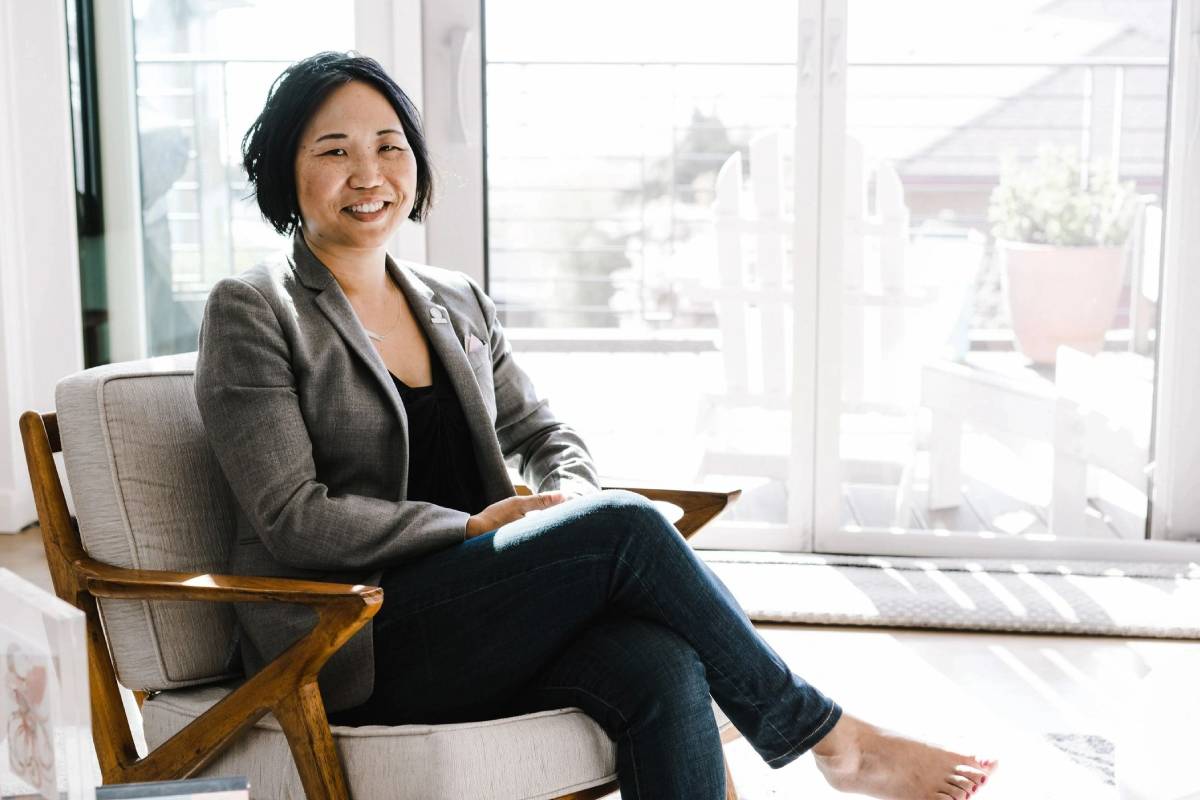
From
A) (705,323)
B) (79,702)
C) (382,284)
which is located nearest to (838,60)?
(705,323)

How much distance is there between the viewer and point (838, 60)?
3.52m

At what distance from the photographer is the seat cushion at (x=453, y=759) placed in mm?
1656

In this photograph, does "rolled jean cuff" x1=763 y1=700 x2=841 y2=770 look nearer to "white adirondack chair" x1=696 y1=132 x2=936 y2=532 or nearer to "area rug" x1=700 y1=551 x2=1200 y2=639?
"area rug" x1=700 y1=551 x2=1200 y2=639

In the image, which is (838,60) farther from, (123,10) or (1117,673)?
(123,10)

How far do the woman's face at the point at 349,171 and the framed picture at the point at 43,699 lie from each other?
0.93 m

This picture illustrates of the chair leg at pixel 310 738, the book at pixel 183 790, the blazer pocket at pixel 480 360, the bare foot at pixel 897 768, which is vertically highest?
the blazer pocket at pixel 480 360

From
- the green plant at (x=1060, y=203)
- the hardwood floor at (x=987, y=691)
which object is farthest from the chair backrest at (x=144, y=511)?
the green plant at (x=1060, y=203)

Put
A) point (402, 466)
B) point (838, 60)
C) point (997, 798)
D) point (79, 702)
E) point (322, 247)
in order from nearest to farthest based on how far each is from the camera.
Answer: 1. point (79, 702)
2. point (402, 466)
3. point (322, 247)
4. point (997, 798)
5. point (838, 60)

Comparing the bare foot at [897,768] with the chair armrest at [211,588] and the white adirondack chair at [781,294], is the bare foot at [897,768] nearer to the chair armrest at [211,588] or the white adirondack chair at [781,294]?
the chair armrest at [211,588]

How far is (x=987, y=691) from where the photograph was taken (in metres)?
2.82

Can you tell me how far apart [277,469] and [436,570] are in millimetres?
242

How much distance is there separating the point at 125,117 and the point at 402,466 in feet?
8.13

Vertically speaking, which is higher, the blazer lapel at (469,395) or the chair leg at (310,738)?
the blazer lapel at (469,395)

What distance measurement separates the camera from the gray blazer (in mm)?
1782
